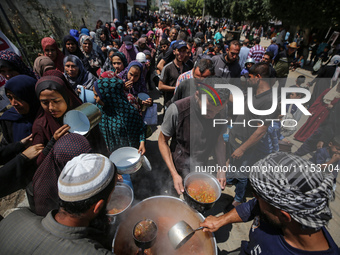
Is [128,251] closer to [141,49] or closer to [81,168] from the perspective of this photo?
[81,168]

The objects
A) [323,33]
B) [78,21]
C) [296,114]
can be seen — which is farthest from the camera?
[323,33]

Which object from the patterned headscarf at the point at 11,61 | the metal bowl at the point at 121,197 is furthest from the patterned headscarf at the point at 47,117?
the patterned headscarf at the point at 11,61

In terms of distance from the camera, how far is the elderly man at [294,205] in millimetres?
1042

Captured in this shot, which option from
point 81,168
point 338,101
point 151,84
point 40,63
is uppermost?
point 40,63

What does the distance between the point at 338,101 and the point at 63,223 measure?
16.2ft

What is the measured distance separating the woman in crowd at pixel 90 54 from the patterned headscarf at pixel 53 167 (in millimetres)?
4189

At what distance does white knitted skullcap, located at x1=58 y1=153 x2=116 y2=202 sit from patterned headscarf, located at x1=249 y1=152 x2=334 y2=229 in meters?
1.15

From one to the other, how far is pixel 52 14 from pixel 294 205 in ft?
55.0

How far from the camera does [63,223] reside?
1.17 metres

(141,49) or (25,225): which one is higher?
(141,49)

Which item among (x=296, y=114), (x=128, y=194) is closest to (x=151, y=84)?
(x=296, y=114)

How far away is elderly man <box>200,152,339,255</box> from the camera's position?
3.42ft

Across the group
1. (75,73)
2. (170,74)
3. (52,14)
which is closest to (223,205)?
(170,74)

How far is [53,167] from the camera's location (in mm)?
1771
